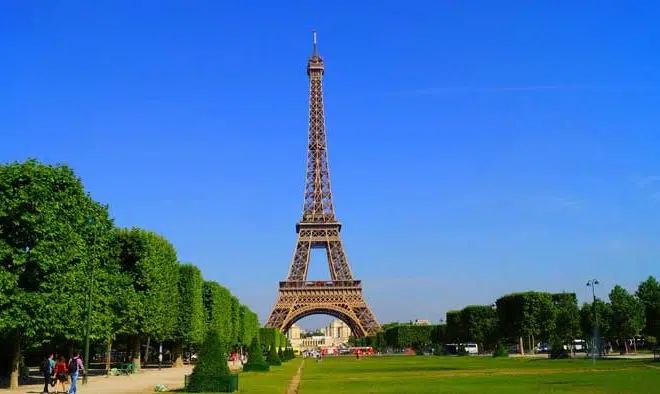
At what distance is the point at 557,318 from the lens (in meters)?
93.3

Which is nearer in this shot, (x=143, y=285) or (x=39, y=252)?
(x=39, y=252)

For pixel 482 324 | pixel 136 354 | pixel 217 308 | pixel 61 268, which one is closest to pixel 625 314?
pixel 482 324

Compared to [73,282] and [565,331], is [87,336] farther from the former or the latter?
[565,331]

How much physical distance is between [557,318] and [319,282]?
4357 centimetres

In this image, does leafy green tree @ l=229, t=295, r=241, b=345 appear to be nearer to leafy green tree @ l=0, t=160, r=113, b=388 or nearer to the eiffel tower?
the eiffel tower

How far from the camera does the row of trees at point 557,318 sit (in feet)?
257

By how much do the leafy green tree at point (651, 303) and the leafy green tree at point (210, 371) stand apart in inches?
2064

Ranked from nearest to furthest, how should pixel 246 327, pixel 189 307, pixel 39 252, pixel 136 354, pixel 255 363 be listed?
pixel 39 252 → pixel 255 363 → pixel 136 354 → pixel 189 307 → pixel 246 327

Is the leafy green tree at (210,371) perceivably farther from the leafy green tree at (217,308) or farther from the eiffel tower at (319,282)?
the eiffel tower at (319,282)

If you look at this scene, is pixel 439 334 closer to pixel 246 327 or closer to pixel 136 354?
pixel 246 327

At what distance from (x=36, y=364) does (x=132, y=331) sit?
28456 millimetres

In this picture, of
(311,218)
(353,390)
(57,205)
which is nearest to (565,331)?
(311,218)

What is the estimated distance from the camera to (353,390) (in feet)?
103

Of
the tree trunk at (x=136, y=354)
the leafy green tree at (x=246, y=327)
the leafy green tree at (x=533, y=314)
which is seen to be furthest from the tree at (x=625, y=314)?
the tree trunk at (x=136, y=354)
